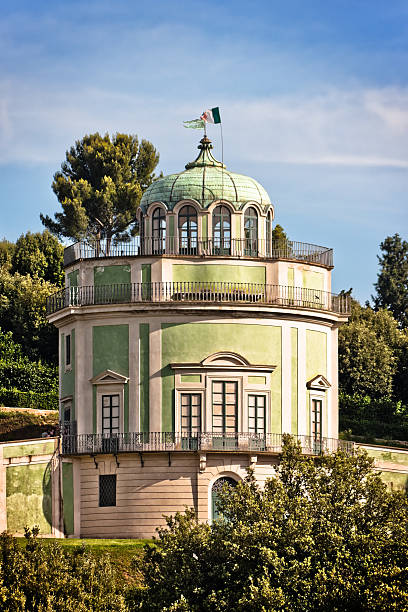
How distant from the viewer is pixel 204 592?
50.8 metres

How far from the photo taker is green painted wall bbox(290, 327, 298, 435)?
71.2 meters

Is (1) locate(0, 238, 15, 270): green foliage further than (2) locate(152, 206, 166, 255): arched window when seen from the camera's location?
Yes

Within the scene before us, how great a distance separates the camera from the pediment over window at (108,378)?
230 ft

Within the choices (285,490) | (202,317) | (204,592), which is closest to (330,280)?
(202,317)

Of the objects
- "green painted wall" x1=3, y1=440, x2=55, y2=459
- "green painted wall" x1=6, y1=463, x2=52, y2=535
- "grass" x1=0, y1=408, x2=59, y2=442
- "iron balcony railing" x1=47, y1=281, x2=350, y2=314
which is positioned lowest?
"green painted wall" x1=6, y1=463, x2=52, y2=535

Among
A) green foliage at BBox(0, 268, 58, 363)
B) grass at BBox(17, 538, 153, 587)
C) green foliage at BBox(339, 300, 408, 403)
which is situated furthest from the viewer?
green foliage at BBox(0, 268, 58, 363)

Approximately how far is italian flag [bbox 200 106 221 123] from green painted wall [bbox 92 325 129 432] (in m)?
12.6

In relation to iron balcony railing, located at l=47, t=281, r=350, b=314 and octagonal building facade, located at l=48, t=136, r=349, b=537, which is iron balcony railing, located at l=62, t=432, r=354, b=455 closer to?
octagonal building facade, located at l=48, t=136, r=349, b=537

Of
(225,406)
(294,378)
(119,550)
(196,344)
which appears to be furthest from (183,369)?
(119,550)

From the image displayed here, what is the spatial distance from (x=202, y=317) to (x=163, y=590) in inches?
828

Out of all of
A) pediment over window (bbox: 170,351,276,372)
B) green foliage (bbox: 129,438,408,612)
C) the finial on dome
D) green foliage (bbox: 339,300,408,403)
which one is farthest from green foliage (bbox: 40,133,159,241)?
green foliage (bbox: 129,438,408,612)

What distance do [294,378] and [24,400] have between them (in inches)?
954

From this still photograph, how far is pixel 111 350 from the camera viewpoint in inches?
2783

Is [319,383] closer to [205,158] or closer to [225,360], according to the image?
[225,360]
